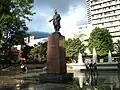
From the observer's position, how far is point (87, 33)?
8850cm

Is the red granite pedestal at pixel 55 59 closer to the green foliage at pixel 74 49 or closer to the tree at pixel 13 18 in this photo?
the tree at pixel 13 18

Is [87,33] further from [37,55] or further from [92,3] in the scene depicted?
[92,3]

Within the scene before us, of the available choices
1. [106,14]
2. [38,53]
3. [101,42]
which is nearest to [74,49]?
[101,42]

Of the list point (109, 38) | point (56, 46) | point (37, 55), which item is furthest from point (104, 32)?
point (56, 46)

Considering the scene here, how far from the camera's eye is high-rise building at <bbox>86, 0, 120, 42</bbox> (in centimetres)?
11419

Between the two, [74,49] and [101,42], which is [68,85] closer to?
[74,49]

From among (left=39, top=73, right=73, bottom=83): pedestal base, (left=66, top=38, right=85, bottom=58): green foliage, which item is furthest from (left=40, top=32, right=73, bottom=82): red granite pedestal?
(left=66, top=38, right=85, bottom=58): green foliage

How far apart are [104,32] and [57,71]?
5184 centimetres

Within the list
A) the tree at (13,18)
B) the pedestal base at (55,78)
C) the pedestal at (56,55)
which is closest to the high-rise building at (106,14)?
the tree at (13,18)

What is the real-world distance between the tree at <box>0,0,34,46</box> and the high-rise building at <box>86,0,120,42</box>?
75.3m

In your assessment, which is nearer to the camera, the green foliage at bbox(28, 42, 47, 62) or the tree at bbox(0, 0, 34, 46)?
the tree at bbox(0, 0, 34, 46)

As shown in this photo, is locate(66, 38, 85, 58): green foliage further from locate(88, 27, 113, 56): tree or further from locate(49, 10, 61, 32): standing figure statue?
locate(49, 10, 61, 32): standing figure statue

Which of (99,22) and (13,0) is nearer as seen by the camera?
(13,0)

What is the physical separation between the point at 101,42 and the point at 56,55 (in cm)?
4879
